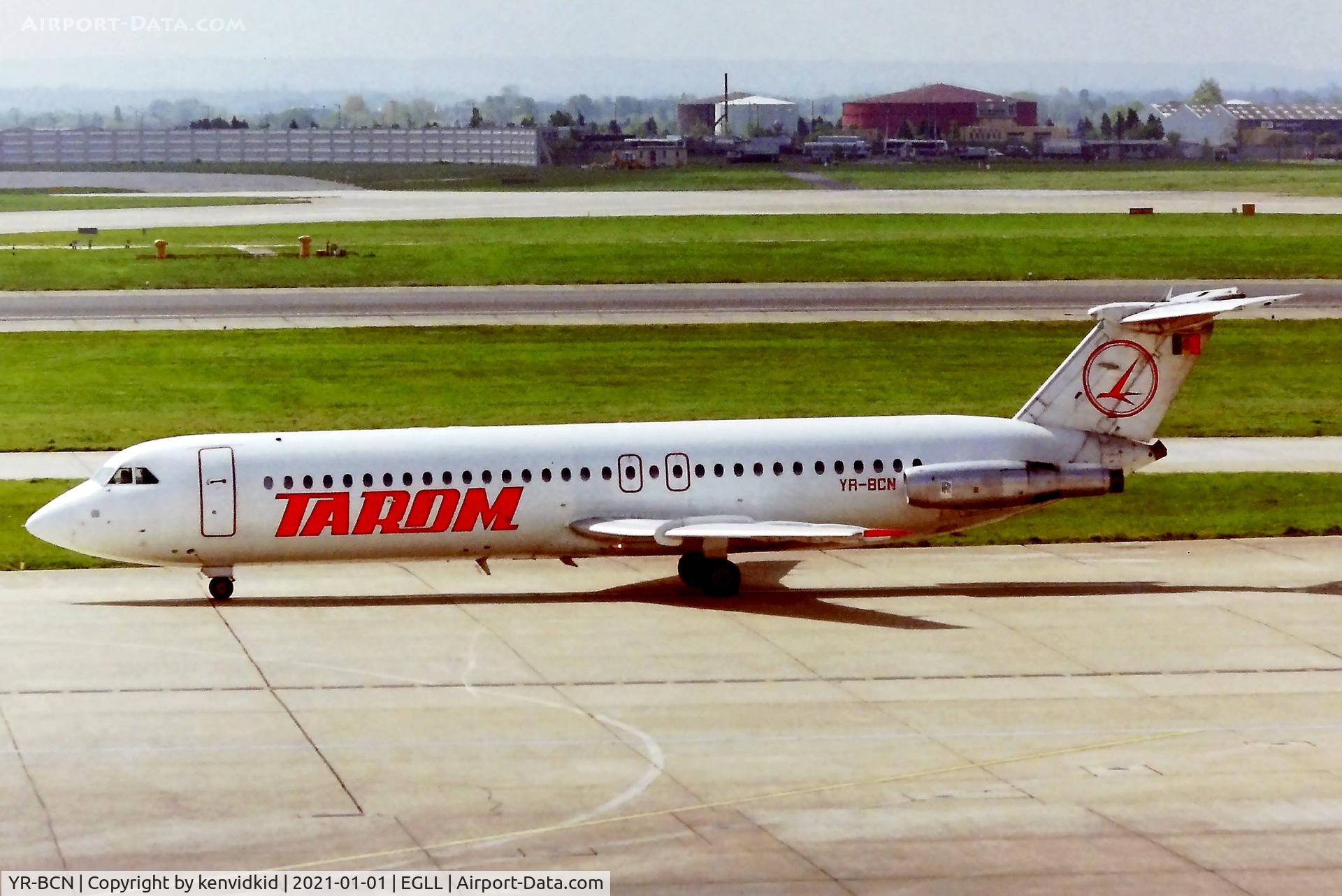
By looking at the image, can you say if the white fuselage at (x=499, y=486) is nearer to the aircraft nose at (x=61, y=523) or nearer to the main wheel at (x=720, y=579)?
the aircraft nose at (x=61, y=523)

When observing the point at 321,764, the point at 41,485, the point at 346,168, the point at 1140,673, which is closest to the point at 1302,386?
the point at 1140,673

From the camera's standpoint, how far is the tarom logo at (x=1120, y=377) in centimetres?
3591

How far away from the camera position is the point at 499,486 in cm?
3425

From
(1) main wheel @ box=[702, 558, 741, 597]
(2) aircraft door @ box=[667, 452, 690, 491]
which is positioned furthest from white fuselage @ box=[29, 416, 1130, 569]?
(1) main wheel @ box=[702, 558, 741, 597]

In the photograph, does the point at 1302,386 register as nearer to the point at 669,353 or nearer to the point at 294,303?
the point at 669,353

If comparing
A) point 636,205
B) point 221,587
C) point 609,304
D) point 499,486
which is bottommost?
point 221,587

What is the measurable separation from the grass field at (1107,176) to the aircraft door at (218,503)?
11946 cm

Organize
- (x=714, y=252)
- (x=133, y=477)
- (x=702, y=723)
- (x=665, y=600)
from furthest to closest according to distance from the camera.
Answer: (x=714, y=252) < (x=665, y=600) < (x=133, y=477) < (x=702, y=723)

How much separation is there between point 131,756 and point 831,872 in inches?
367

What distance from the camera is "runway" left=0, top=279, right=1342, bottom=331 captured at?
70938 millimetres

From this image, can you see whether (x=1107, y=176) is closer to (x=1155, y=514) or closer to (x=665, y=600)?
(x=1155, y=514)

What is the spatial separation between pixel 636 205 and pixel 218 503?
3813 inches

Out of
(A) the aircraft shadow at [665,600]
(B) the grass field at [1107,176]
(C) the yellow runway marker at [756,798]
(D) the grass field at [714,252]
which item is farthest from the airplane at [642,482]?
(B) the grass field at [1107,176]

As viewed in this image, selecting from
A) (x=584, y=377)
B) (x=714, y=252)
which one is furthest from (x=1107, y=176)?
(x=584, y=377)
